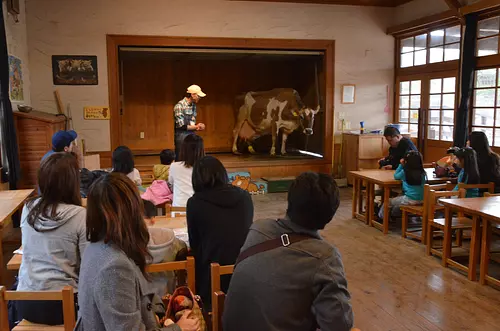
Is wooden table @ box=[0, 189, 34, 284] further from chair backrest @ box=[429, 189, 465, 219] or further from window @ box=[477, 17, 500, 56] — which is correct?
window @ box=[477, 17, 500, 56]

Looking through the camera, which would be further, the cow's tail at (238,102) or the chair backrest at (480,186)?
the cow's tail at (238,102)

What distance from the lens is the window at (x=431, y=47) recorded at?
6.86 metres

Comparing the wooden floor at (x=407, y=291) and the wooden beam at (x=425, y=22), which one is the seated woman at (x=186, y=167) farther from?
the wooden beam at (x=425, y=22)

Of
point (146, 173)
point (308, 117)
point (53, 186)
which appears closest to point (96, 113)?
point (146, 173)

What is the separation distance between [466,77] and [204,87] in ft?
16.2

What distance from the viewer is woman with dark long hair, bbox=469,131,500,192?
14.7 ft

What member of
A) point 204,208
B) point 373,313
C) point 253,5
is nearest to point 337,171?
point 253,5

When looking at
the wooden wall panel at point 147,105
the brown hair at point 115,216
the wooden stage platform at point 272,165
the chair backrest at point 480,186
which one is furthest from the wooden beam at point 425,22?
the brown hair at point 115,216

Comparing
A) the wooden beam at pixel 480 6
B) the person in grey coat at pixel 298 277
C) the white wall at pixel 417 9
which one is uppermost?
the white wall at pixel 417 9

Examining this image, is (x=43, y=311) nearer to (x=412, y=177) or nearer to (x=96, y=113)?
(x=412, y=177)

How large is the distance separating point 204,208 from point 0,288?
101cm

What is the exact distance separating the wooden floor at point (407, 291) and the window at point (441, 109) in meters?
2.83

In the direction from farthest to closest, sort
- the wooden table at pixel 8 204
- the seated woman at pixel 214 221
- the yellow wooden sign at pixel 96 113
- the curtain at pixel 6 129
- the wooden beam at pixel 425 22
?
the yellow wooden sign at pixel 96 113 < the wooden beam at pixel 425 22 < the curtain at pixel 6 129 < the wooden table at pixel 8 204 < the seated woman at pixel 214 221

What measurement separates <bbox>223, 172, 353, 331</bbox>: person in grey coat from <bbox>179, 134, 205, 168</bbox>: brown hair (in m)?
2.06
